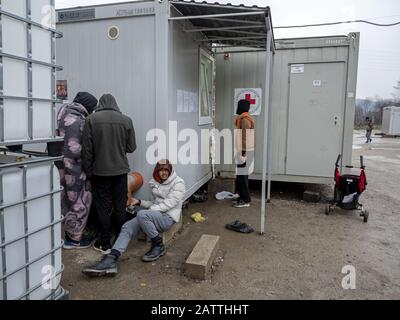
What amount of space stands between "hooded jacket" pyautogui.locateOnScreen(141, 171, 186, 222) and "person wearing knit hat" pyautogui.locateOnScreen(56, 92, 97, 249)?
715 mm

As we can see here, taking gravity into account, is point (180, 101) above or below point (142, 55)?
below

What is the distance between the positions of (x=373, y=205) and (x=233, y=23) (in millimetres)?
3933

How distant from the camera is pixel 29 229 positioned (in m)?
1.97

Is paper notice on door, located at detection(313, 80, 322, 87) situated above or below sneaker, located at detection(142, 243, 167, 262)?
above

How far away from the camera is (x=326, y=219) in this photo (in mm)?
5152

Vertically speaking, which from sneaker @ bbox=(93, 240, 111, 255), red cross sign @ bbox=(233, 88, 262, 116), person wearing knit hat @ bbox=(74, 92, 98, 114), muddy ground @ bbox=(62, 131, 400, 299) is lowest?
muddy ground @ bbox=(62, 131, 400, 299)

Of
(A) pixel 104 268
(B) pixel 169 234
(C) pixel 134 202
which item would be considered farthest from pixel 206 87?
(A) pixel 104 268

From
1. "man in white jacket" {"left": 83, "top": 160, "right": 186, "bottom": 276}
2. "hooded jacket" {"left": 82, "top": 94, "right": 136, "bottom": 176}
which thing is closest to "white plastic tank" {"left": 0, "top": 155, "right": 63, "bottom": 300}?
"man in white jacket" {"left": 83, "top": 160, "right": 186, "bottom": 276}

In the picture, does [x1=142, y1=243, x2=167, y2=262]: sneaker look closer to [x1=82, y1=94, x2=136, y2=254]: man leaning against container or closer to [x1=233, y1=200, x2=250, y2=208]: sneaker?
[x1=82, y1=94, x2=136, y2=254]: man leaning against container

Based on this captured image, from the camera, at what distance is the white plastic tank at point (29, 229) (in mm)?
1818

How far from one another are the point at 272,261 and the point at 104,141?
6.99 feet

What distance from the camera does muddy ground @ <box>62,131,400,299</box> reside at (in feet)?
9.87

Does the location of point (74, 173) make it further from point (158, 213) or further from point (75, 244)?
point (158, 213)
